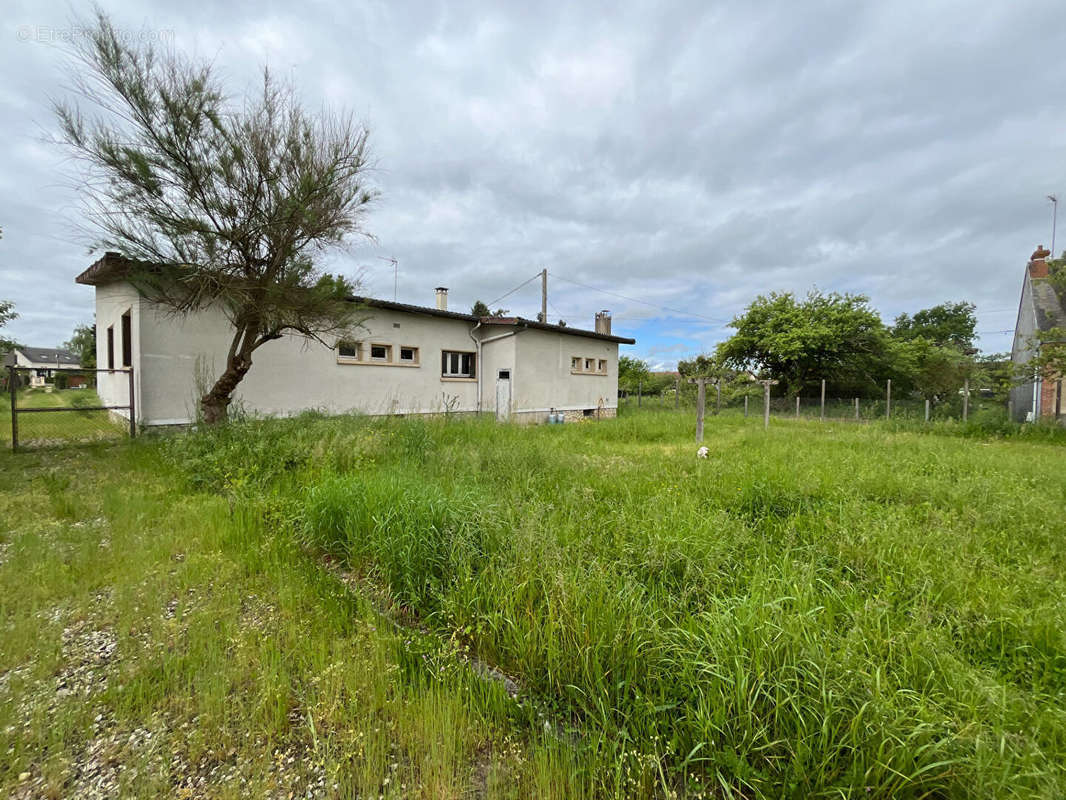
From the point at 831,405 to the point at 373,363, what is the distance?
17933 millimetres

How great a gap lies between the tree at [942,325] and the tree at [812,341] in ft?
84.6

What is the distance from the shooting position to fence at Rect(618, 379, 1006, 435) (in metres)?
14.0

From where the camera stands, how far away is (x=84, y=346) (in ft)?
117

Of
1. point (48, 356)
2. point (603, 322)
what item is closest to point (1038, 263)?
point (603, 322)

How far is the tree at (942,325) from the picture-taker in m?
39.6

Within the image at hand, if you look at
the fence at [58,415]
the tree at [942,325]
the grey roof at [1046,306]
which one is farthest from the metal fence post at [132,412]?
the tree at [942,325]

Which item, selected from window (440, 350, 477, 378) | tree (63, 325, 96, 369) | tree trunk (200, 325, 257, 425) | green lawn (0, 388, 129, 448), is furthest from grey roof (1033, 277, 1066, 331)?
tree (63, 325, 96, 369)

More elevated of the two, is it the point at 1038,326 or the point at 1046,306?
the point at 1046,306

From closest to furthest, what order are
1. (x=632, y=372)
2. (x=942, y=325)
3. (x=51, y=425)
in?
(x=51, y=425) → (x=632, y=372) → (x=942, y=325)

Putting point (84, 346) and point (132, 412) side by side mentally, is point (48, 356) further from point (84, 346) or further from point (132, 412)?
point (132, 412)

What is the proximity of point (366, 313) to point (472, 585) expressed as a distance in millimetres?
10297

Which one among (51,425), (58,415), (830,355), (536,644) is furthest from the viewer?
(830,355)

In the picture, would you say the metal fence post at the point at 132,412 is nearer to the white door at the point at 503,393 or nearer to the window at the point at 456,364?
the window at the point at 456,364

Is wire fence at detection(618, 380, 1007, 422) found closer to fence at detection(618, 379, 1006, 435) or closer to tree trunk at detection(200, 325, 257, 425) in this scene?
fence at detection(618, 379, 1006, 435)
